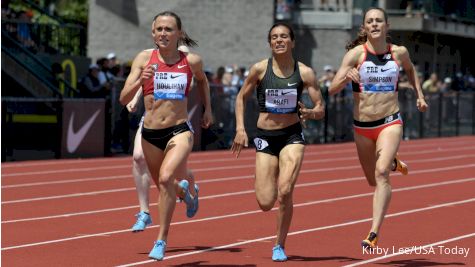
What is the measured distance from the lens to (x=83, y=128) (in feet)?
82.6

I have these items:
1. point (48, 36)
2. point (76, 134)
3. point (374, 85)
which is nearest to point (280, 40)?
point (374, 85)

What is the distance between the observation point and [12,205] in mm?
15969

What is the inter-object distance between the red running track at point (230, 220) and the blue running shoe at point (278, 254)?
89 mm

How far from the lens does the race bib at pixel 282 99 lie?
11.2 m

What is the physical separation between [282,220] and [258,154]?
62 centimetres

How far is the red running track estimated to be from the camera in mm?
11250

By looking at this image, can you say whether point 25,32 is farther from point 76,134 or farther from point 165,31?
point 165,31

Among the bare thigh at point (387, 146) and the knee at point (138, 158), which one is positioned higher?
the bare thigh at point (387, 146)

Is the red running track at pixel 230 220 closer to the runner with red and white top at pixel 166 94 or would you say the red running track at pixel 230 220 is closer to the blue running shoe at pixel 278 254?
the blue running shoe at pixel 278 254

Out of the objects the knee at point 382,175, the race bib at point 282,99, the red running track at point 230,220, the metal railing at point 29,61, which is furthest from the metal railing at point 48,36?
A: the knee at point 382,175

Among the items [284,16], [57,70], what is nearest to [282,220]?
[57,70]

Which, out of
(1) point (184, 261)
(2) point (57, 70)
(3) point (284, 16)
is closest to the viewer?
(1) point (184, 261)

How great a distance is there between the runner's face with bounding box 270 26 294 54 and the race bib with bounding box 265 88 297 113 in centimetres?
32

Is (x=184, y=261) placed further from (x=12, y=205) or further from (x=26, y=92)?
(x=26, y=92)
